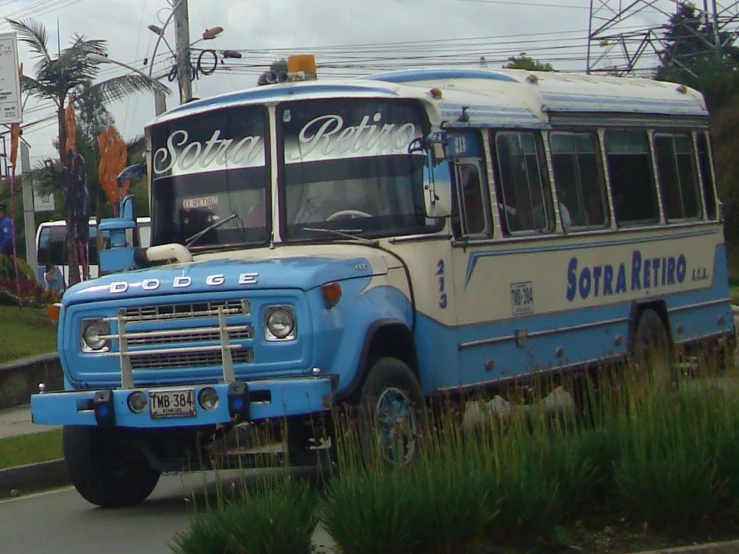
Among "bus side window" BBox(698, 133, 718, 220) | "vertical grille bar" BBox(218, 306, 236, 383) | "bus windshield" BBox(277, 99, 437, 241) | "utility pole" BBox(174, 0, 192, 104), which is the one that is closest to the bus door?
"bus windshield" BBox(277, 99, 437, 241)

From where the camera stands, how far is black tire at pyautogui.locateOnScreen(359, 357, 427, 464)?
8.80 m

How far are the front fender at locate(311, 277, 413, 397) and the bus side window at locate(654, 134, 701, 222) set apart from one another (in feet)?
16.6

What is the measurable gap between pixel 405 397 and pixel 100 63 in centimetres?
2443

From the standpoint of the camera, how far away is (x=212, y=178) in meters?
10.5

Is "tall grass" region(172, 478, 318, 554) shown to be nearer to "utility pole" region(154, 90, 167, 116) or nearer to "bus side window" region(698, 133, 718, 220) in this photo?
"bus side window" region(698, 133, 718, 220)

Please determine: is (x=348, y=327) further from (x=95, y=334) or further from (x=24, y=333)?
(x=24, y=333)

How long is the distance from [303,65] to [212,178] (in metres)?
1.19

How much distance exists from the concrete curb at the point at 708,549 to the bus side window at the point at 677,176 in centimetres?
713

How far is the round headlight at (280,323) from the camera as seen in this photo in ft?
29.0

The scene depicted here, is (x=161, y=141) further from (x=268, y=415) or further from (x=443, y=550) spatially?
(x=443, y=550)

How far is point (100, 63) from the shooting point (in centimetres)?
3231

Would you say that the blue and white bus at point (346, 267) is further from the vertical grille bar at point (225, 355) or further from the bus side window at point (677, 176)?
the bus side window at point (677, 176)

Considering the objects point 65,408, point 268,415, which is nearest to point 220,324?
point 268,415

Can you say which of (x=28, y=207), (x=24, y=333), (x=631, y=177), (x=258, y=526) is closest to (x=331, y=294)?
(x=258, y=526)
